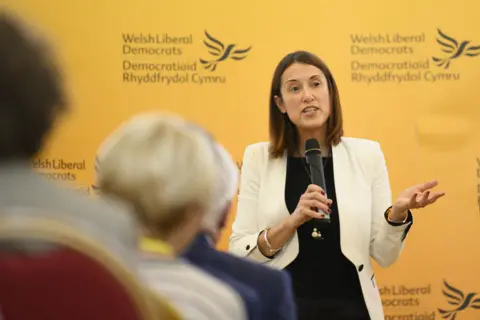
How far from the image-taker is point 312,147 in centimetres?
236

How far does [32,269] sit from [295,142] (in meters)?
1.97

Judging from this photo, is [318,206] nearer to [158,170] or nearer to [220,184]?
[220,184]

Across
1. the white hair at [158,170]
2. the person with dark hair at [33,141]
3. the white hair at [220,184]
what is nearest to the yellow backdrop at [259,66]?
the white hair at [220,184]

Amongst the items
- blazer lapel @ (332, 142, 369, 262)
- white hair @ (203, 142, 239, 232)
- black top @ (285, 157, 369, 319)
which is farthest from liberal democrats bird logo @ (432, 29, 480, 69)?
white hair @ (203, 142, 239, 232)

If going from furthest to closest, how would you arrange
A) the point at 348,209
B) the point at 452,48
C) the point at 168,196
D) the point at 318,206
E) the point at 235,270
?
the point at 452,48, the point at 348,209, the point at 318,206, the point at 235,270, the point at 168,196

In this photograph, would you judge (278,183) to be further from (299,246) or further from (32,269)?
(32,269)

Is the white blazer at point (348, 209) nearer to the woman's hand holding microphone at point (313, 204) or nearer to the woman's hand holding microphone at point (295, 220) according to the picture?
the woman's hand holding microphone at point (295, 220)

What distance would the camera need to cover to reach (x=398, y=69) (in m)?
3.83

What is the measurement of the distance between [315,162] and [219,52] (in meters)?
1.74

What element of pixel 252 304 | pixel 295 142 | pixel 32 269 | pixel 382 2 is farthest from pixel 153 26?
pixel 32 269

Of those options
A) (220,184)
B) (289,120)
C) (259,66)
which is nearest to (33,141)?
(220,184)

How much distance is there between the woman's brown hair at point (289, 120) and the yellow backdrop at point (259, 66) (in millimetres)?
1229

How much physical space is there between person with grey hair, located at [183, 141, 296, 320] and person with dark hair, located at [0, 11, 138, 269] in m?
0.38

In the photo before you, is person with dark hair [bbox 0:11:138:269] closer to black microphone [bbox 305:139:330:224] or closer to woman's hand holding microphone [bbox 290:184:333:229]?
woman's hand holding microphone [bbox 290:184:333:229]
